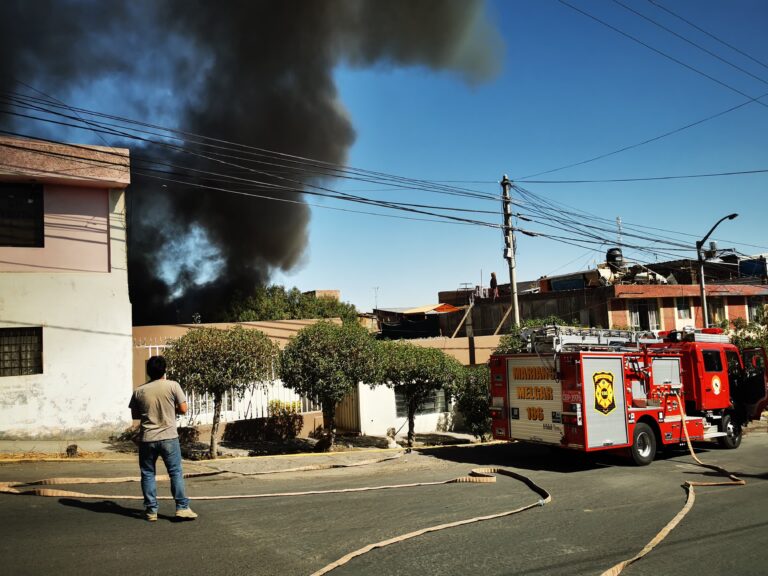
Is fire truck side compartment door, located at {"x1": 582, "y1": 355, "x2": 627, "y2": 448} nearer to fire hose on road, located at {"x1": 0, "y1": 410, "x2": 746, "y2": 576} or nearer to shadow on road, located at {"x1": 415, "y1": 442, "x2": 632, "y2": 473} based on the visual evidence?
shadow on road, located at {"x1": 415, "y1": 442, "x2": 632, "y2": 473}

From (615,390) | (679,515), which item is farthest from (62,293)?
(679,515)

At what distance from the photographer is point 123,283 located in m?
12.8

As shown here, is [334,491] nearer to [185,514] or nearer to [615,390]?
[185,514]

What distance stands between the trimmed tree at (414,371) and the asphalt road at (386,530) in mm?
4359

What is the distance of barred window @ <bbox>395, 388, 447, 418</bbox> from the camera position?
15.7 meters

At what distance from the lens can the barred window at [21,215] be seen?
12.1 m

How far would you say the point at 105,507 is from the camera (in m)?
5.93

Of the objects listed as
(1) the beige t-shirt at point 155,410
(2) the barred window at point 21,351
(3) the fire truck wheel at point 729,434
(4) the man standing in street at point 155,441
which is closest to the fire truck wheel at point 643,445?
(3) the fire truck wheel at point 729,434

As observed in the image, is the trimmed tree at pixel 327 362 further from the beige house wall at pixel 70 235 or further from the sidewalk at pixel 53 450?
the beige house wall at pixel 70 235

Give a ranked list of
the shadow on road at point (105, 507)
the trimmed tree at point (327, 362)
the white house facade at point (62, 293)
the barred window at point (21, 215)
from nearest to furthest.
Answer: the shadow on road at point (105, 507) → the trimmed tree at point (327, 362) → the white house facade at point (62, 293) → the barred window at point (21, 215)

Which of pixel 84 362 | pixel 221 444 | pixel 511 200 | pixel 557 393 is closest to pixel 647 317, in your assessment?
pixel 511 200

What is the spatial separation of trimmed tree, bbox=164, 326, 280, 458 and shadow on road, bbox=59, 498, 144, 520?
13.9ft

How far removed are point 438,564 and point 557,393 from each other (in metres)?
5.95

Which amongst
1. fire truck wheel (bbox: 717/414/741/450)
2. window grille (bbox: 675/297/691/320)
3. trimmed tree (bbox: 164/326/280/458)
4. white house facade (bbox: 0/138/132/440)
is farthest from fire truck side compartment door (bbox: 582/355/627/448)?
window grille (bbox: 675/297/691/320)
